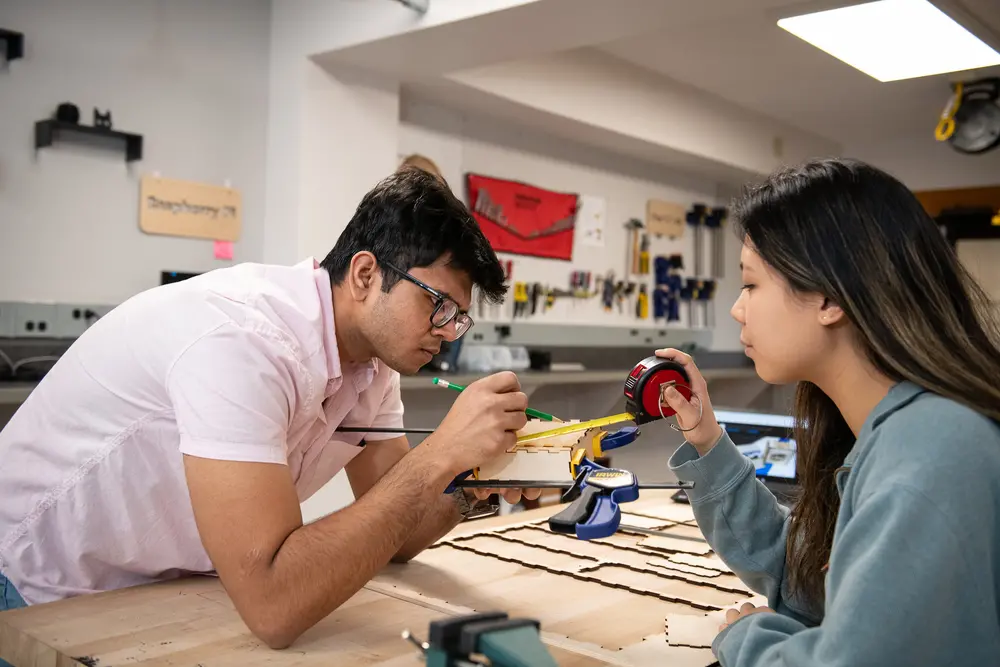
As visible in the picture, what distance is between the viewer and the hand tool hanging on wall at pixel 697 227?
6.60 m

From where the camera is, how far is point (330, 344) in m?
1.71

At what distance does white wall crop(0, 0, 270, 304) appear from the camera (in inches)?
126

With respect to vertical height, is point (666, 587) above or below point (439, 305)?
below

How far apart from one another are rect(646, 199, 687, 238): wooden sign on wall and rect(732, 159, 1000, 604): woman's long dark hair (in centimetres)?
497

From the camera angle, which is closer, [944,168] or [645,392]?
[645,392]

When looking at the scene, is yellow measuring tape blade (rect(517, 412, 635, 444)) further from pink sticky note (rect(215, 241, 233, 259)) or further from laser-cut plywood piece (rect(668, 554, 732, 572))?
pink sticky note (rect(215, 241, 233, 259))

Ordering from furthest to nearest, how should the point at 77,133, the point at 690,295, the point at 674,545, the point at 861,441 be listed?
1. the point at 690,295
2. the point at 77,133
3. the point at 674,545
4. the point at 861,441

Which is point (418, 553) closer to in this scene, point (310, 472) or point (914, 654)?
point (310, 472)

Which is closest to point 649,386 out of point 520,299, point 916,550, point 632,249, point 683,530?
point 916,550

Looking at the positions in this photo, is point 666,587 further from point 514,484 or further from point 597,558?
point 514,484

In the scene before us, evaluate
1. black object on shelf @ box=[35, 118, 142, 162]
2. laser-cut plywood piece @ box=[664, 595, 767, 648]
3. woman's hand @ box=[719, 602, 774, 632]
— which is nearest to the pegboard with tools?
black object on shelf @ box=[35, 118, 142, 162]

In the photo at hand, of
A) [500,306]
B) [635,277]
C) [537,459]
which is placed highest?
[635,277]

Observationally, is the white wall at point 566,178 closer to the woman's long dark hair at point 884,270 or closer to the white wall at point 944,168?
the white wall at point 944,168

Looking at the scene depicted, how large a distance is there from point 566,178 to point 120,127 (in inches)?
112
